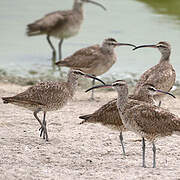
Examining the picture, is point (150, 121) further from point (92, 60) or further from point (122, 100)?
point (92, 60)

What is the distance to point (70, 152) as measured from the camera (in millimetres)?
8070

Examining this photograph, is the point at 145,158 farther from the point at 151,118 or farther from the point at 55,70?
the point at 55,70

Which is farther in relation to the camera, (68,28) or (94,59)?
(68,28)

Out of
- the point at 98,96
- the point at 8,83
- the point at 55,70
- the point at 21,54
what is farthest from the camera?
the point at 21,54

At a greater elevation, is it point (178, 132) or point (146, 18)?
point (178, 132)

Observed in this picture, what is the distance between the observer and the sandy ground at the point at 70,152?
22.8ft

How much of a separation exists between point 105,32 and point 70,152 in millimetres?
10890

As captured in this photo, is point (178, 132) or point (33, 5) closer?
point (178, 132)

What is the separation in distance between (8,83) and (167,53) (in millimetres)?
4271

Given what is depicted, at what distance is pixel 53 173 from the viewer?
696cm

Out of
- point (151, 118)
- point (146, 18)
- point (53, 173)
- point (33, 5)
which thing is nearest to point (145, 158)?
point (151, 118)

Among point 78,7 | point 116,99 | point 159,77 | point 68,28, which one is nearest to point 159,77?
point 159,77

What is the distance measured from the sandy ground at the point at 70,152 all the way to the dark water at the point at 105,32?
496 cm

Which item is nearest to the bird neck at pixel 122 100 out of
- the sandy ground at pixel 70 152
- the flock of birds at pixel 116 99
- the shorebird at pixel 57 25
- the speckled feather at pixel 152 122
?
the flock of birds at pixel 116 99
